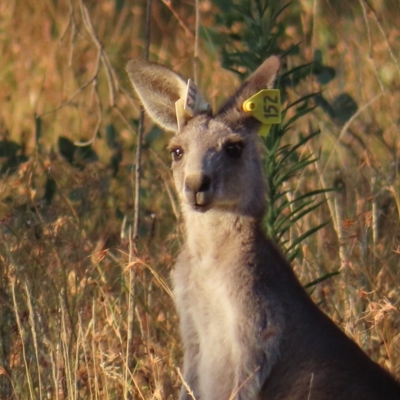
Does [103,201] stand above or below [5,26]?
below

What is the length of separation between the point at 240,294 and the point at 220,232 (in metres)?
0.32

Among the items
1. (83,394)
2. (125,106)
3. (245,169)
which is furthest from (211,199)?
(125,106)

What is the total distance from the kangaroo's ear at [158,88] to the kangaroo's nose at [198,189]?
53cm

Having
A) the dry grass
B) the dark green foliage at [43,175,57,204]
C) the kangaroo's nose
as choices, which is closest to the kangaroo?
the kangaroo's nose

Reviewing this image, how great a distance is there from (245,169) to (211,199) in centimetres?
31

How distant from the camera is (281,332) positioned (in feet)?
13.8

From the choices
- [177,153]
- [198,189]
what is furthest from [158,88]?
[198,189]

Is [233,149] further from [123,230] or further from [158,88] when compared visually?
[123,230]

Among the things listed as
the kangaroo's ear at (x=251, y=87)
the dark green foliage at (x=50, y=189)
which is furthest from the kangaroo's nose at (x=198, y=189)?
the dark green foliage at (x=50, y=189)

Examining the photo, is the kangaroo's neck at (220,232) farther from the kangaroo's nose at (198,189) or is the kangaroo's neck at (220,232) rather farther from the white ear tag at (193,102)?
the white ear tag at (193,102)

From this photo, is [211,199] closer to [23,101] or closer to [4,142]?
[4,142]

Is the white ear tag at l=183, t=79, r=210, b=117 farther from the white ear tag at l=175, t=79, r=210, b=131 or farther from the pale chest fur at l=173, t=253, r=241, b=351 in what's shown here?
the pale chest fur at l=173, t=253, r=241, b=351

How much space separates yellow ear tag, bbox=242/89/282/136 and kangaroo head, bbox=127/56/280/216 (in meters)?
0.06

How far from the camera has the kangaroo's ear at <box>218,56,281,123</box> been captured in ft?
14.5
